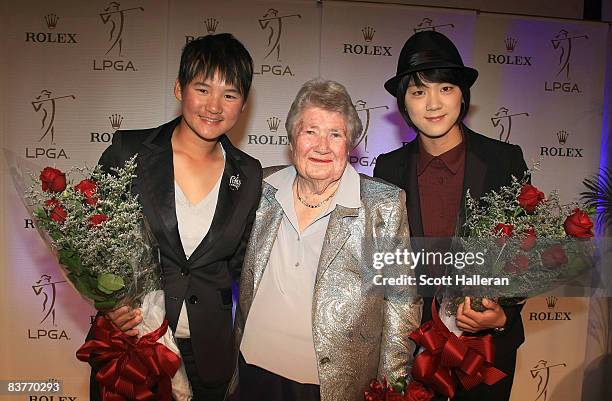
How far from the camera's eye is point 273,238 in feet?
7.02

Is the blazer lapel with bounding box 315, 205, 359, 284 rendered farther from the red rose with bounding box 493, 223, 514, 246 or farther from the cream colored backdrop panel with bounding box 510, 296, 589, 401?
the cream colored backdrop panel with bounding box 510, 296, 589, 401

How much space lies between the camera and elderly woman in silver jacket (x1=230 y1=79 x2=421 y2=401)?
2.08 m

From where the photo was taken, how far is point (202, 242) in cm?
221

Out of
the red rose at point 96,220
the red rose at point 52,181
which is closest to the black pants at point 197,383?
the red rose at point 96,220

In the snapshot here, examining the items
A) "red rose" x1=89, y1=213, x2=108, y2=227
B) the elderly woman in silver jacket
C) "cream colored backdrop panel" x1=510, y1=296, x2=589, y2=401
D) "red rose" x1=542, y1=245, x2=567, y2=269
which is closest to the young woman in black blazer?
the elderly woman in silver jacket

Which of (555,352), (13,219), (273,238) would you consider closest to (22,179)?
(273,238)

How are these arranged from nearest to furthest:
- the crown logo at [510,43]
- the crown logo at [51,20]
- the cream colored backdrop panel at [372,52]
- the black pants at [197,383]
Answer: the black pants at [197,383], the crown logo at [51,20], the cream colored backdrop panel at [372,52], the crown logo at [510,43]

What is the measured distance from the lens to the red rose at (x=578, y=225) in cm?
202

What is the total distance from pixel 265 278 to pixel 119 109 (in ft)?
4.63

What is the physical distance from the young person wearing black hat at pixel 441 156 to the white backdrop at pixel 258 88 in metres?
0.54

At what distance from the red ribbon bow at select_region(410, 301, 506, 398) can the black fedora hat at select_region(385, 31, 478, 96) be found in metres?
1.07

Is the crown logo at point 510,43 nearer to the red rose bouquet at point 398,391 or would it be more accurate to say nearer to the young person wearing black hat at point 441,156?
the young person wearing black hat at point 441,156

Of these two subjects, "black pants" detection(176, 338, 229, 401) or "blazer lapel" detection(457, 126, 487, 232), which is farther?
"blazer lapel" detection(457, 126, 487, 232)

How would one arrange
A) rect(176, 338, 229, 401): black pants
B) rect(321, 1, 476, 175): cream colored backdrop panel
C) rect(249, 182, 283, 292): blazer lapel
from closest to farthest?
rect(249, 182, 283, 292): blazer lapel
rect(176, 338, 229, 401): black pants
rect(321, 1, 476, 175): cream colored backdrop panel
